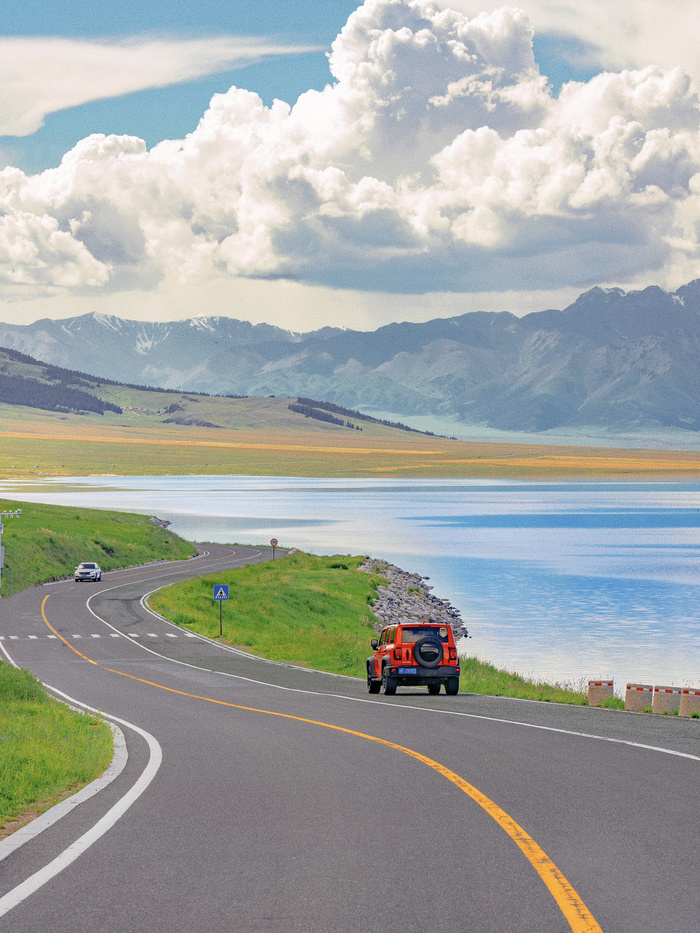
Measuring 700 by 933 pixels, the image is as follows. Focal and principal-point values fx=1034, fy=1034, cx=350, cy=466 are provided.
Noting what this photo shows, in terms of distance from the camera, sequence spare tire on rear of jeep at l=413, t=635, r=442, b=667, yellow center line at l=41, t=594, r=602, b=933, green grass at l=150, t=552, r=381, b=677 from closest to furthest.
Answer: yellow center line at l=41, t=594, r=602, b=933, spare tire on rear of jeep at l=413, t=635, r=442, b=667, green grass at l=150, t=552, r=381, b=677

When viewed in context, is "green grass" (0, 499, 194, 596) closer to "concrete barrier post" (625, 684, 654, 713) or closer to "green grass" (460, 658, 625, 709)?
"green grass" (460, 658, 625, 709)

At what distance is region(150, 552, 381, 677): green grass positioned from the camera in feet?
156

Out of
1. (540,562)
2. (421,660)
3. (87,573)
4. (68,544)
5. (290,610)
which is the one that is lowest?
(421,660)

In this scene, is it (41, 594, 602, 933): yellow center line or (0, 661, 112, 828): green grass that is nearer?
(41, 594, 602, 933): yellow center line

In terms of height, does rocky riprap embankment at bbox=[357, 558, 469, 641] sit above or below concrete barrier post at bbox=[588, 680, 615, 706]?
above

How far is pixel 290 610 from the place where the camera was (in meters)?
65.5

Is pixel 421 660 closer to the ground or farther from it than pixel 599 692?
farther from it

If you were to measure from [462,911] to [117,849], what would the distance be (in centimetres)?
367

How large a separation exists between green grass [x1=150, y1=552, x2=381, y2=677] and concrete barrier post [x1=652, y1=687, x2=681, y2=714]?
1741 cm

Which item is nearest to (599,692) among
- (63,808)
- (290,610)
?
(63,808)

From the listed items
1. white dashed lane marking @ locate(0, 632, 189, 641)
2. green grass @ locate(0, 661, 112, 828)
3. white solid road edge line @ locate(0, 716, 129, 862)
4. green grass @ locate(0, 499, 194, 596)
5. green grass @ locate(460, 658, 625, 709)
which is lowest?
white solid road edge line @ locate(0, 716, 129, 862)

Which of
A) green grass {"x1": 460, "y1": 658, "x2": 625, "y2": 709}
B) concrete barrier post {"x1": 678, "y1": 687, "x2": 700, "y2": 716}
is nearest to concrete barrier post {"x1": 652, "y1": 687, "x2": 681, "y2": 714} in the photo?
concrete barrier post {"x1": 678, "y1": 687, "x2": 700, "y2": 716}

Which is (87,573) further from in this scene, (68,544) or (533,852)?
(533,852)

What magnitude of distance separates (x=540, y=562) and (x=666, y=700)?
250ft
